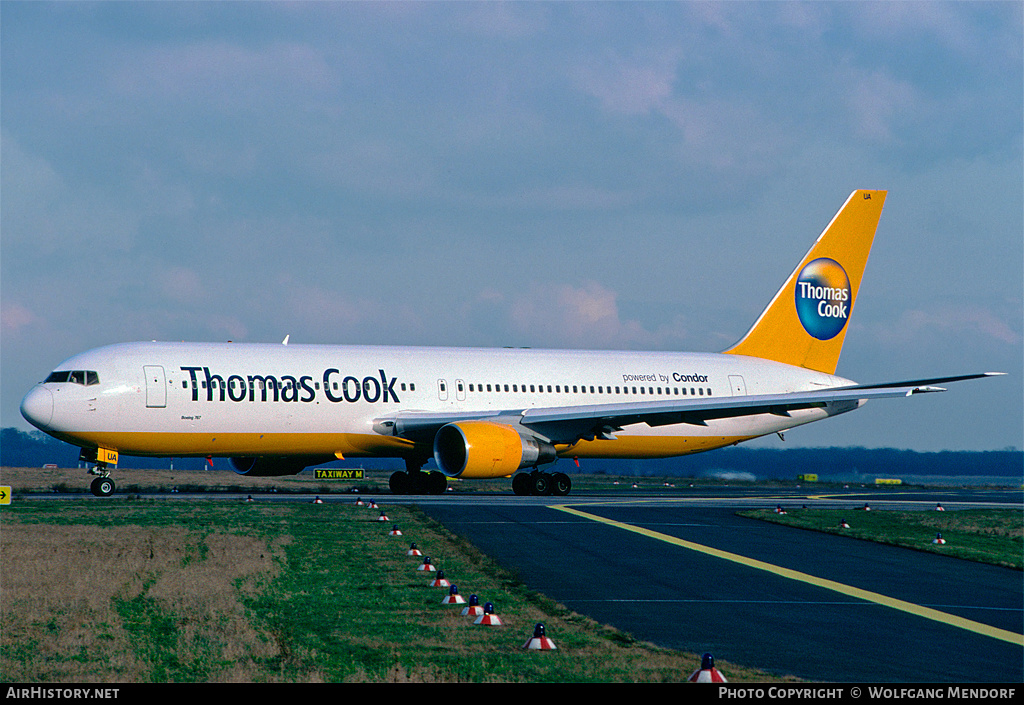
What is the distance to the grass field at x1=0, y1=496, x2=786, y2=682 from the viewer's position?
954 cm

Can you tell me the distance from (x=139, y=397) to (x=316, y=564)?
52.6 ft

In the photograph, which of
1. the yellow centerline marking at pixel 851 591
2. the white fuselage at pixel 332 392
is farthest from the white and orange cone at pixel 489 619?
the white fuselage at pixel 332 392

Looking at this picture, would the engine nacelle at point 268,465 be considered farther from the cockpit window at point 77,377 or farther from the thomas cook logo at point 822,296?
the thomas cook logo at point 822,296

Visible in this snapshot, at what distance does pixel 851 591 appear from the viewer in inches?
593

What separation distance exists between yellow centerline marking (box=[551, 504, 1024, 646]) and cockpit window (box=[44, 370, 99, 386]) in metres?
16.2

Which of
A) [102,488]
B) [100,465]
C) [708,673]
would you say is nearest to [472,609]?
[708,673]

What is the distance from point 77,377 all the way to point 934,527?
23.6 m

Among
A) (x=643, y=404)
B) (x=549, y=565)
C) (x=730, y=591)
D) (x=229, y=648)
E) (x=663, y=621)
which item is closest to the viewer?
(x=229, y=648)

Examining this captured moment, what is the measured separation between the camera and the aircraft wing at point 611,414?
3441 cm

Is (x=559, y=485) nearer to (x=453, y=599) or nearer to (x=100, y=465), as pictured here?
(x=100, y=465)
